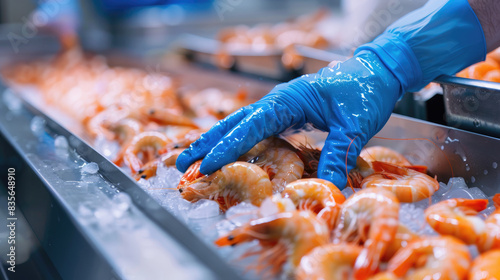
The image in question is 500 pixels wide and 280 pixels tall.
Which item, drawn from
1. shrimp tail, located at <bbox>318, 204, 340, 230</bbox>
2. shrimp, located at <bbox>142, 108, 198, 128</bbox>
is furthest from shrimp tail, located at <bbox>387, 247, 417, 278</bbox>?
shrimp, located at <bbox>142, 108, 198, 128</bbox>

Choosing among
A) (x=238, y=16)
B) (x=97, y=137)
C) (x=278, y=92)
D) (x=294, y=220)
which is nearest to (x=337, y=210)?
(x=294, y=220)

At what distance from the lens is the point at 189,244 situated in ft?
3.80

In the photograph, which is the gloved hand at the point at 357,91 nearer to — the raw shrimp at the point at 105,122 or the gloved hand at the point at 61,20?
the raw shrimp at the point at 105,122

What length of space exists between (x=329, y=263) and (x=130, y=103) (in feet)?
7.97

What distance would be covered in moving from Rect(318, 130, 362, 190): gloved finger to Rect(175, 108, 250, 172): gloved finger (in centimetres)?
37

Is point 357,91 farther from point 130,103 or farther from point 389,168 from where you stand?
point 130,103

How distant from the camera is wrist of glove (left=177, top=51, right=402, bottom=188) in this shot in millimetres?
1654

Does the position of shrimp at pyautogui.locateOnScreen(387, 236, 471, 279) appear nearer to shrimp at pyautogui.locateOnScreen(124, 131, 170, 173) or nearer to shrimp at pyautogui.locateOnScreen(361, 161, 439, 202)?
shrimp at pyautogui.locateOnScreen(361, 161, 439, 202)

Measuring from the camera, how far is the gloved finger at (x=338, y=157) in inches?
63.5

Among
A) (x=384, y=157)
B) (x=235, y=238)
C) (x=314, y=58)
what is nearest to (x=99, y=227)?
(x=235, y=238)

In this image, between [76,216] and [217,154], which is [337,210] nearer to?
[217,154]

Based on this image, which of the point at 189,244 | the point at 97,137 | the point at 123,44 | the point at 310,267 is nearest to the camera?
the point at 310,267

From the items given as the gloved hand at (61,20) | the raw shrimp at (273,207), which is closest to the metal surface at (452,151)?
the raw shrimp at (273,207)

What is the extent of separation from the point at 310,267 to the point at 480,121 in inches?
45.6
